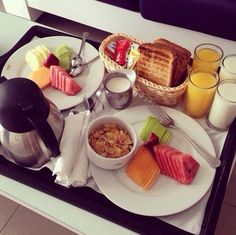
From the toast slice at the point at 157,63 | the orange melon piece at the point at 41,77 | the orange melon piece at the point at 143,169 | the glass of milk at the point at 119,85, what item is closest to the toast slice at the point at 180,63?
the toast slice at the point at 157,63

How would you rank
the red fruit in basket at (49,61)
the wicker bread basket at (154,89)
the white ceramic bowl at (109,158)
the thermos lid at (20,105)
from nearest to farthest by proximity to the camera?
1. the thermos lid at (20,105)
2. the white ceramic bowl at (109,158)
3. the wicker bread basket at (154,89)
4. the red fruit in basket at (49,61)

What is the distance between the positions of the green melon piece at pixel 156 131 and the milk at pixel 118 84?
0.39ft

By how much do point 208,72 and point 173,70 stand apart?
4.2 inches

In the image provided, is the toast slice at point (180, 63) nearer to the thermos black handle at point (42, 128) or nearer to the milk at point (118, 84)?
the milk at point (118, 84)

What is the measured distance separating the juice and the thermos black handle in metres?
0.46

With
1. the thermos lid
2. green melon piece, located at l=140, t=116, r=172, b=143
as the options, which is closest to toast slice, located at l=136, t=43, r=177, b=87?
green melon piece, located at l=140, t=116, r=172, b=143

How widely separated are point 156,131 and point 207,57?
278mm

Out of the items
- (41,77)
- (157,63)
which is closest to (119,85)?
(157,63)

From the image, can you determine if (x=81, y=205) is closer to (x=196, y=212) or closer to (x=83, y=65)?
(x=196, y=212)

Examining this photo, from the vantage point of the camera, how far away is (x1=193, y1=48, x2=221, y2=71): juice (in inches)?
40.8

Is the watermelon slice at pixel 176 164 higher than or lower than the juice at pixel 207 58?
lower

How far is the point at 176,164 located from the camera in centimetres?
90

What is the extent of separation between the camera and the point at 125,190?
2.91 feet

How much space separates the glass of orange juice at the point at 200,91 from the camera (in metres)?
0.98
